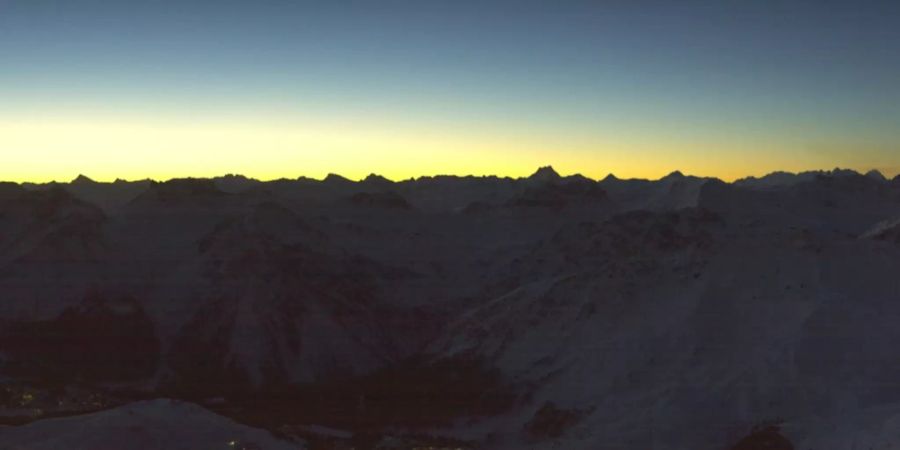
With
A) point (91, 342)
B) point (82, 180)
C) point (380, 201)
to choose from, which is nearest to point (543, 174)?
point (380, 201)

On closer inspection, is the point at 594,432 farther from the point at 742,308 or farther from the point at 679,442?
the point at 742,308

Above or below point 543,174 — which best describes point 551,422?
below

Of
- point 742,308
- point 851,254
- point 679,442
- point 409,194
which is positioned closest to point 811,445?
point 679,442

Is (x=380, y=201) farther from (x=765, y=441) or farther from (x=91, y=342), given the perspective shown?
(x=765, y=441)

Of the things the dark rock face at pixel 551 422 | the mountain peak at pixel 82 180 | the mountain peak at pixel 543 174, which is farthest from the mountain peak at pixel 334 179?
the dark rock face at pixel 551 422

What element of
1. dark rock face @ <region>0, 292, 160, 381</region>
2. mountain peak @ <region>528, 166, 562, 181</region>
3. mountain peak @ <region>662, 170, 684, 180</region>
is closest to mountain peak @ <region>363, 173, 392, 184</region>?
mountain peak @ <region>528, 166, 562, 181</region>
